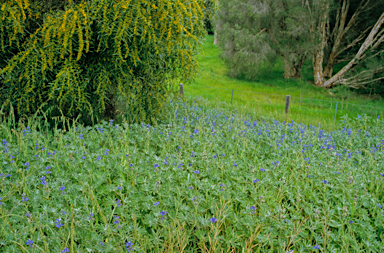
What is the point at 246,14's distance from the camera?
1747cm

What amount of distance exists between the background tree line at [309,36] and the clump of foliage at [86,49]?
1207cm

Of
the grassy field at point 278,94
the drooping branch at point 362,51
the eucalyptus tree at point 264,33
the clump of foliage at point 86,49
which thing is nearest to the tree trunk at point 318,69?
the drooping branch at point 362,51

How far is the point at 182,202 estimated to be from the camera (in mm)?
3229

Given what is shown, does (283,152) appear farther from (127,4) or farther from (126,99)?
(127,4)

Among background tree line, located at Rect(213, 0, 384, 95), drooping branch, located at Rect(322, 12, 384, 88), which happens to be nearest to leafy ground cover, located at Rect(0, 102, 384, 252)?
background tree line, located at Rect(213, 0, 384, 95)

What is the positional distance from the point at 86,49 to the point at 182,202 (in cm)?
298

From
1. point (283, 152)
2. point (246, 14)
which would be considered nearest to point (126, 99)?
point (283, 152)

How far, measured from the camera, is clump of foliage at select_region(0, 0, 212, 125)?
481 cm

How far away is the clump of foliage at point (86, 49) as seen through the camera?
4.81 m

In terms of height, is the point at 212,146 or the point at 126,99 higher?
the point at 126,99

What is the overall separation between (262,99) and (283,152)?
31.7 feet

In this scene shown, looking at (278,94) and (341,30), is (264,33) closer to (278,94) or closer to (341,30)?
(278,94)

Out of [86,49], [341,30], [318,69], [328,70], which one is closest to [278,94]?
[318,69]

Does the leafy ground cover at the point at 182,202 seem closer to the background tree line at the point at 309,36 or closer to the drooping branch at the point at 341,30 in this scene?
the background tree line at the point at 309,36
